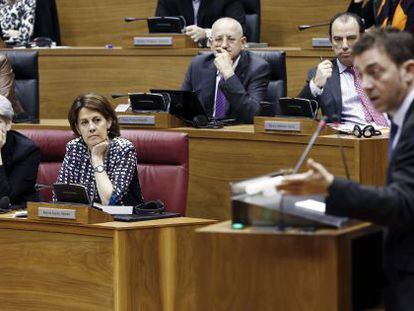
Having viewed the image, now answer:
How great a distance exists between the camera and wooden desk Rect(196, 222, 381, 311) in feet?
6.01

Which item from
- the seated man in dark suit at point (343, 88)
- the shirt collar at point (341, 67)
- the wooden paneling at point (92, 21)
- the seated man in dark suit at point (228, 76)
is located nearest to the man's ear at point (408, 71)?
the seated man in dark suit at point (343, 88)

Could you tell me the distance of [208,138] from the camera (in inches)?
136

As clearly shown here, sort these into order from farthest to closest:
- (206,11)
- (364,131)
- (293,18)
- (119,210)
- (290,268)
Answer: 1. (293,18)
2. (206,11)
3. (364,131)
4. (119,210)
5. (290,268)

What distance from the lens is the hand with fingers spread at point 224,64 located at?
12.2 feet

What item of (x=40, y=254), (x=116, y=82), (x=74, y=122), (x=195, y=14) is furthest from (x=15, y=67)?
(x=40, y=254)

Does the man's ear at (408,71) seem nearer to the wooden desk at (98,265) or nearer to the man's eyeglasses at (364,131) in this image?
the wooden desk at (98,265)

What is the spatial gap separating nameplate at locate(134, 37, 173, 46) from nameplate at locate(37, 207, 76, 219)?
183 cm

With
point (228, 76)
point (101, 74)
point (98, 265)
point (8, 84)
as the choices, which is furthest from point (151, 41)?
→ point (98, 265)

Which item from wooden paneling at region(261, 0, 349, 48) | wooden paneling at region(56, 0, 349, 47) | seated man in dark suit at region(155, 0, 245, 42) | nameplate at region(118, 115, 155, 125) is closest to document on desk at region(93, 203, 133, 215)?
nameplate at region(118, 115, 155, 125)

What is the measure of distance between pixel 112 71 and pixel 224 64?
3.20 feet

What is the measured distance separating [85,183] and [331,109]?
0.93m

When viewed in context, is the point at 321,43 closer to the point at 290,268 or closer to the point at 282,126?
the point at 282,126

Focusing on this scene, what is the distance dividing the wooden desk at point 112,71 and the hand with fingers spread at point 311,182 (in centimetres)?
256

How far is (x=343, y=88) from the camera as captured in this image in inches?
139
